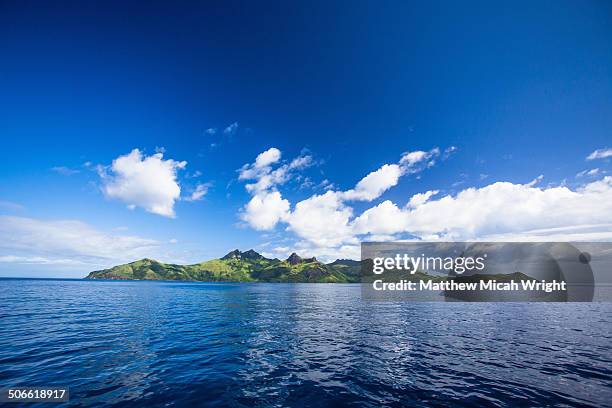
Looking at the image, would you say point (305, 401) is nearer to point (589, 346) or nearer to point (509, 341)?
point (509, 341)

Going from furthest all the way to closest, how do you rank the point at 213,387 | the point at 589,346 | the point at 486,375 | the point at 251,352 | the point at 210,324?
the point at 210,324
the point at 589,346
the point at 251,352
the point at 486,375
the point at 213,387

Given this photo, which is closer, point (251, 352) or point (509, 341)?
point (251, 352)

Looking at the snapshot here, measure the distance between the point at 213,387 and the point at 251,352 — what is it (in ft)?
32.1

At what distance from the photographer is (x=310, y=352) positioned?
28422 millimetres

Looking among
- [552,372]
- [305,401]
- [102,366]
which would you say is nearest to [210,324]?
[102,366]

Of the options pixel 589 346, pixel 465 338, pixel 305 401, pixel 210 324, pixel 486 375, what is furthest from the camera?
pixel 210 324

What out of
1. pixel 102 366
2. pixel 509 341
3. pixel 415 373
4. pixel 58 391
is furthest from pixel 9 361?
pixel 509 341

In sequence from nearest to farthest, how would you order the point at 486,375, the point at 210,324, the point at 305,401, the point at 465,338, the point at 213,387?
the point at 305,401
the point at 213,387
the point at 486,375
the point at 465,338
the point at 210,324

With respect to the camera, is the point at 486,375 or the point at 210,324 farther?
the point at 210,324

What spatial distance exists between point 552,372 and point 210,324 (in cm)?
4473

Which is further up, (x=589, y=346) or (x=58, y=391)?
(x=58, y=391)

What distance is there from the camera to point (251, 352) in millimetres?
28328

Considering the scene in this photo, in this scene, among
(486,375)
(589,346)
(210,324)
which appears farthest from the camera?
(210,324)

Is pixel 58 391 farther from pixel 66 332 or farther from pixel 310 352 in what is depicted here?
pixel 66 332
